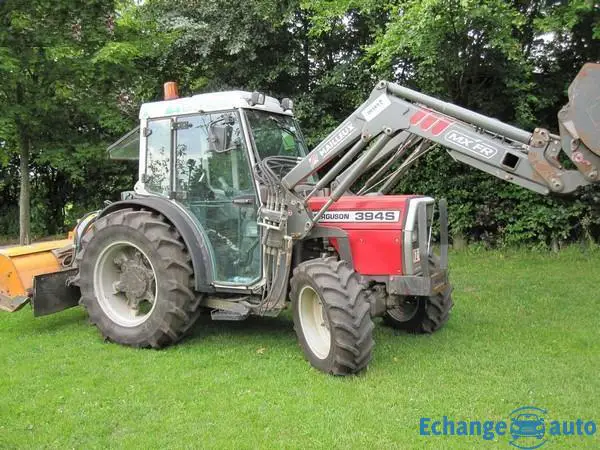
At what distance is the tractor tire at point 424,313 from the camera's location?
5.61m

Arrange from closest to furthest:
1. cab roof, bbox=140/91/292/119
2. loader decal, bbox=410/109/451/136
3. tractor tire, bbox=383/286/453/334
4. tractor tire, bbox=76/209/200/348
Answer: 1. loader decal, bbox=410/109/451/136
2. tractor tire, bbox=76/209/200/348
3. cab roof, bbox=140/91/292/119
4. tractor tire, bbox=383/286/453/334

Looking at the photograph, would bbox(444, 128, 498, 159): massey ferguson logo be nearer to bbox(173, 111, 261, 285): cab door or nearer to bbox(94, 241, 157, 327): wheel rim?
bbox(173, 111, 261, 285): cab door

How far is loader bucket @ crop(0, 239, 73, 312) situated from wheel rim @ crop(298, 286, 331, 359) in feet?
10.0

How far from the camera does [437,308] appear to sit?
5.61 m

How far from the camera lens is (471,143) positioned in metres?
4.25

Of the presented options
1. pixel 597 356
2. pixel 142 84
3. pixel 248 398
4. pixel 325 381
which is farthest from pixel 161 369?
pixel 142 84

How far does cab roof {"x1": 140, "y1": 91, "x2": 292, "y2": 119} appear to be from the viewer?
538 cm

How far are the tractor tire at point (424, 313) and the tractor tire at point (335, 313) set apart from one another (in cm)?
122

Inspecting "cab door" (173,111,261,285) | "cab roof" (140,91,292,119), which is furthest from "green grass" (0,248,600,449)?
"cab roof" (140,91,292,119)

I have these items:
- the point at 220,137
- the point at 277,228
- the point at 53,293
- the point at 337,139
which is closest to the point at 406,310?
the point at 277,228

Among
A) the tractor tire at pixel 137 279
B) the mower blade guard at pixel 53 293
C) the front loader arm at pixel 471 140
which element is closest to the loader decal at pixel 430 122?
the front loader arm at pixel 471 140

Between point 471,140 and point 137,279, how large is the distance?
11.3ft

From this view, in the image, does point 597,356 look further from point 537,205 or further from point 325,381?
point 537,205

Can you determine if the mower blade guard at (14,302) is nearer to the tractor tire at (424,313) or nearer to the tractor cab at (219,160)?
the tractor cab at (219,160)
